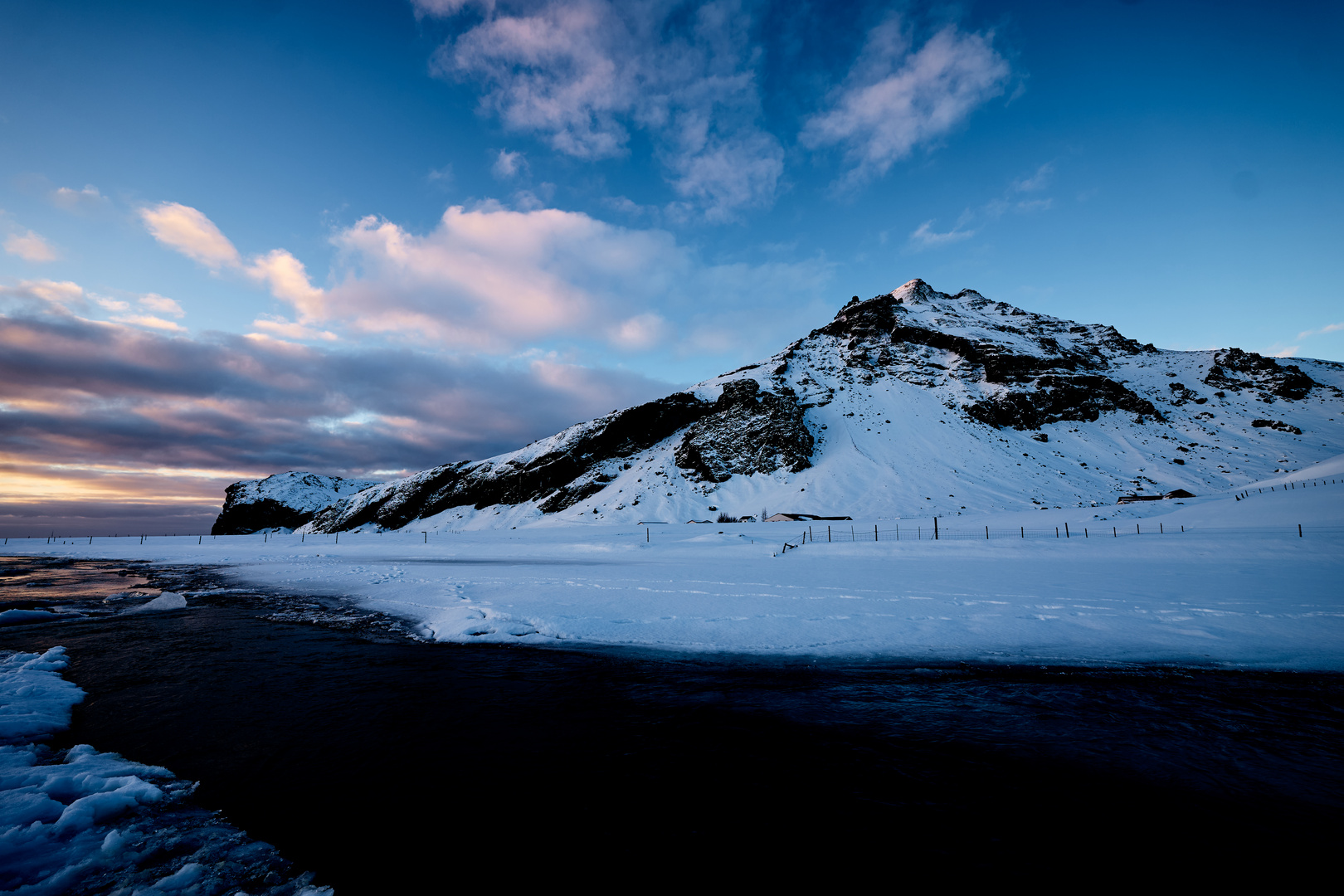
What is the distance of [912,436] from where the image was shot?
67.6m

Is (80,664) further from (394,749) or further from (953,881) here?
(953,881)

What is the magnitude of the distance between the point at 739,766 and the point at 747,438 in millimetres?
65290

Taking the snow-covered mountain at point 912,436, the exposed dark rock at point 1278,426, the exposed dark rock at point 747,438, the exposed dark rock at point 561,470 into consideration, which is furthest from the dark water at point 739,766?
the exposed dark rock at point 1278,426

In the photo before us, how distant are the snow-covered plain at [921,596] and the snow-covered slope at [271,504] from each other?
130 m

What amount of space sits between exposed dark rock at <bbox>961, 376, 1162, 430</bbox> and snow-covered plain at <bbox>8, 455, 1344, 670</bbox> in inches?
1652

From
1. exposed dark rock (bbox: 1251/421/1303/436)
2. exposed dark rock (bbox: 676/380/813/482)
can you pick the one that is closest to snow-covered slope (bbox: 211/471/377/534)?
exposed dark rock (bbox: 676/380/813/482)

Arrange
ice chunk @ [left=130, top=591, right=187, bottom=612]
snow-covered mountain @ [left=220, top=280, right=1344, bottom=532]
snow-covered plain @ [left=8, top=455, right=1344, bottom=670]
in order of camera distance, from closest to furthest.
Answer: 1. snow-covered plain @ [left=8, top=455, right=1344, bottom=670]
2. ice chunk @ [left=130, top=591, right=187, bottom=612]
3. snow-covered mountain @ [left=220, top=280, right=1344, bottom=532]

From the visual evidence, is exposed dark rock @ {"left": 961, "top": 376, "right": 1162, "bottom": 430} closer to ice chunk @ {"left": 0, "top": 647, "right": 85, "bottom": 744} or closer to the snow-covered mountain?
the snow-covered mountain

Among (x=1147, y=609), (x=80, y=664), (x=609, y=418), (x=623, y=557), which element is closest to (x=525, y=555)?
(x=623, y=557)

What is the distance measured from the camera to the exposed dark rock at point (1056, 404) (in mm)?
71375

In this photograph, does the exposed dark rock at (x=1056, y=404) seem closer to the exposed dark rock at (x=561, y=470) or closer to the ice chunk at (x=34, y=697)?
the exposed dark rock at (x=561, y=470)

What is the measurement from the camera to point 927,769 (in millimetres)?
5520

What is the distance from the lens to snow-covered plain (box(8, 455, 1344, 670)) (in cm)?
983

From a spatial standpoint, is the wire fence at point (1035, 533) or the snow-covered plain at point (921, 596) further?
the wire fence at point (1035, 533)
